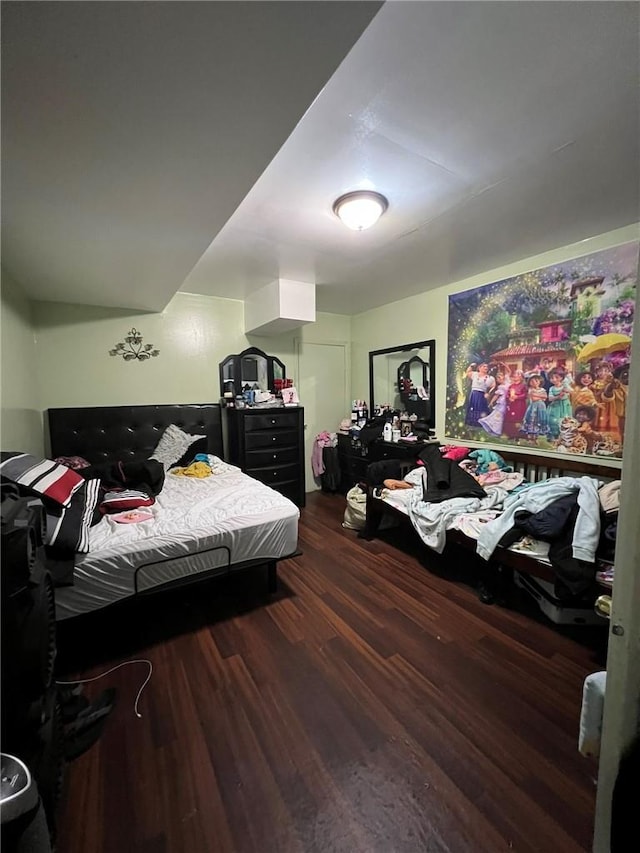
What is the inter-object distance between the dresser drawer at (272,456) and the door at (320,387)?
2.00 feet

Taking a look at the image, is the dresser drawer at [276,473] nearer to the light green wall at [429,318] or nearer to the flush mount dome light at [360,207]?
the light green wall at [429,318]

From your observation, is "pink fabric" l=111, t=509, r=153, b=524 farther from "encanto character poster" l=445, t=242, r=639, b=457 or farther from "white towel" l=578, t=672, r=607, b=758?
"encanto character poster" l=445, t=242, r=639, b=457

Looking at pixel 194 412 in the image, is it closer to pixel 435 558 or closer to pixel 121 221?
pixel 121 221

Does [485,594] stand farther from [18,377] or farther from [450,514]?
[18,377]

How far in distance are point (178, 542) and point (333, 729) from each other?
3.57 feet

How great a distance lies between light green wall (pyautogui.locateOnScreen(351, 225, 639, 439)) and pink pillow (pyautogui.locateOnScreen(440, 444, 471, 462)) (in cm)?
38

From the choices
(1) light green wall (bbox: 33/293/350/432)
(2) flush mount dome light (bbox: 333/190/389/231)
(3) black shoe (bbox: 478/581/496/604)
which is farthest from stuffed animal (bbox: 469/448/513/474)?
(1) light green wall (bbox: 33/293/350/432)

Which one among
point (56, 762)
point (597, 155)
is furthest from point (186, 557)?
point (597, 155)

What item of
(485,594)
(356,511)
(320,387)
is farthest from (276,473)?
(485,594)

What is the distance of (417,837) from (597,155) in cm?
278

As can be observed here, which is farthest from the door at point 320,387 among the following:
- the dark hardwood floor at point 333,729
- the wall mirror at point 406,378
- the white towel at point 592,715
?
the white towel at point 592,715

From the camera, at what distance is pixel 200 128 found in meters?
1.00

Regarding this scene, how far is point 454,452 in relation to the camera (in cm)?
307

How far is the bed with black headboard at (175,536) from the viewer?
1.55 m
